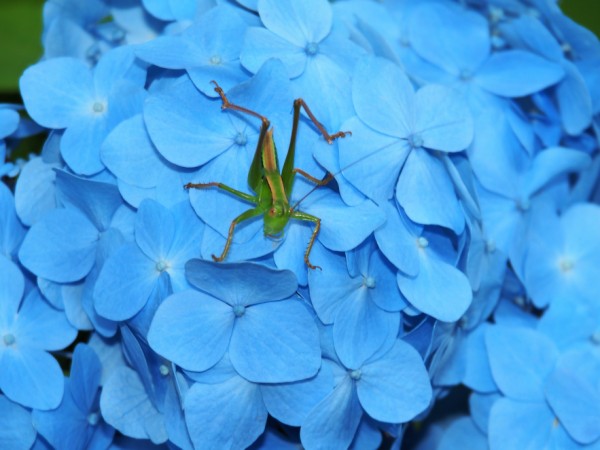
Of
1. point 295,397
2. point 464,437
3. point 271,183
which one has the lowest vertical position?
point 464,437

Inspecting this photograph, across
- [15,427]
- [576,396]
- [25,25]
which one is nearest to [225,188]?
[15,427]

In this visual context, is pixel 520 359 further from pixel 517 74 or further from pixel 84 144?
pixel 84 144

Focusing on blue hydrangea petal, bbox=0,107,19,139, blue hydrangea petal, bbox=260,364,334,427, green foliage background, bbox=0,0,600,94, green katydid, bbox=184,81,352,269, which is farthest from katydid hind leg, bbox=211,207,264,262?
green foliage background, bbox=0,0,600,94

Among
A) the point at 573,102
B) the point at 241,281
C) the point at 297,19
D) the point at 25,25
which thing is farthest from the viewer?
the point at 25,25

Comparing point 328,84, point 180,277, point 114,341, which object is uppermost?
point 328,84

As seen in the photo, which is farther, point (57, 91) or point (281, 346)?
point (57, 91)

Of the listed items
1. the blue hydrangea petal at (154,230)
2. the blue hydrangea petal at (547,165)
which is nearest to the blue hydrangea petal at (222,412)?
the blue hydrangea petal at (154,230)

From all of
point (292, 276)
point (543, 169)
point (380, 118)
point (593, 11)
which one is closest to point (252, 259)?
point (292, 276)

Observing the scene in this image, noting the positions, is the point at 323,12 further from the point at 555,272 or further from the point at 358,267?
the point at 555,272
